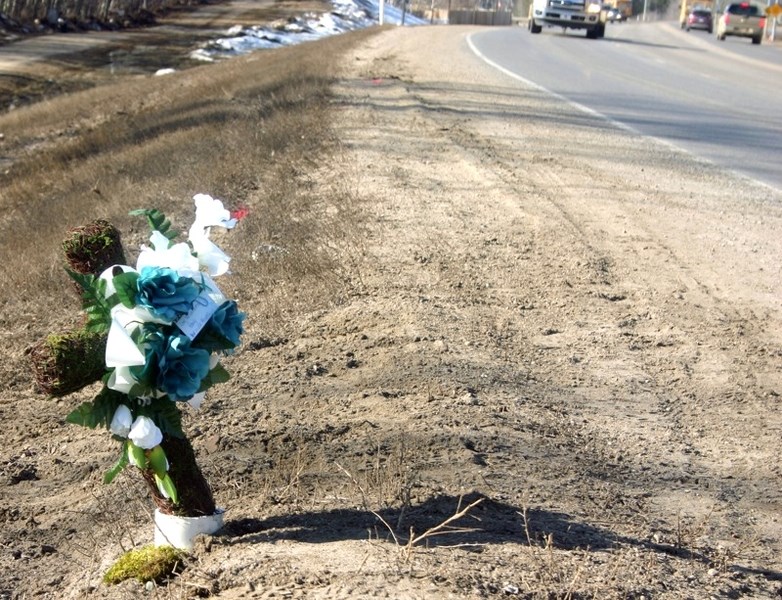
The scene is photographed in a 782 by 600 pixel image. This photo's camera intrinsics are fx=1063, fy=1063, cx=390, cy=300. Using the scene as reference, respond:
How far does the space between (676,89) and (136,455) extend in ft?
53.7

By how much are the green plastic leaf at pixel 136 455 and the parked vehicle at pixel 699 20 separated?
56629 millimetres

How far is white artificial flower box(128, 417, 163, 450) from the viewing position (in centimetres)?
321

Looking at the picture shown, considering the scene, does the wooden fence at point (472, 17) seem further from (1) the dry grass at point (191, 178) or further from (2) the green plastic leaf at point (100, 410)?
(2) the green plastic leaf at point (100, 410)

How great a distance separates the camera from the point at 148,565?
3.40 metres

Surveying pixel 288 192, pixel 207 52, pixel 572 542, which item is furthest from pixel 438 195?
pixel 207 52

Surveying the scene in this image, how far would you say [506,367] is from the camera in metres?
5.19

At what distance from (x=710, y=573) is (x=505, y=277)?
3422 mm

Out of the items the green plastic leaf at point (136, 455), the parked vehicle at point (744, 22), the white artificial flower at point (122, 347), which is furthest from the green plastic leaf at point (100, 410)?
the parked vehicle at point (744, 22)

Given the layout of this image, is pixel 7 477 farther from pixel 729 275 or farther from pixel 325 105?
pixel 325 105

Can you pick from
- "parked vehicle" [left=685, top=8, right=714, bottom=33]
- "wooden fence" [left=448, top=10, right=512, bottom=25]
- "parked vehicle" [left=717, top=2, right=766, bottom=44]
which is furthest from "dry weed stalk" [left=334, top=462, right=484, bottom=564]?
"wooden fence" [left=448, top=10, right=512, bottom=25]

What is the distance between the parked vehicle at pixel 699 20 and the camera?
55969 millimetres

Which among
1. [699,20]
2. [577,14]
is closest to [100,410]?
[577,14]

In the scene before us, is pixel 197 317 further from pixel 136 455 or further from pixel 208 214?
pixel 136 455

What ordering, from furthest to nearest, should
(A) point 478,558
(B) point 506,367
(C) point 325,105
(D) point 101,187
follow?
(C) point 325,105
(D) point 101,187
(B) point 506,367
(A) point 478,558
